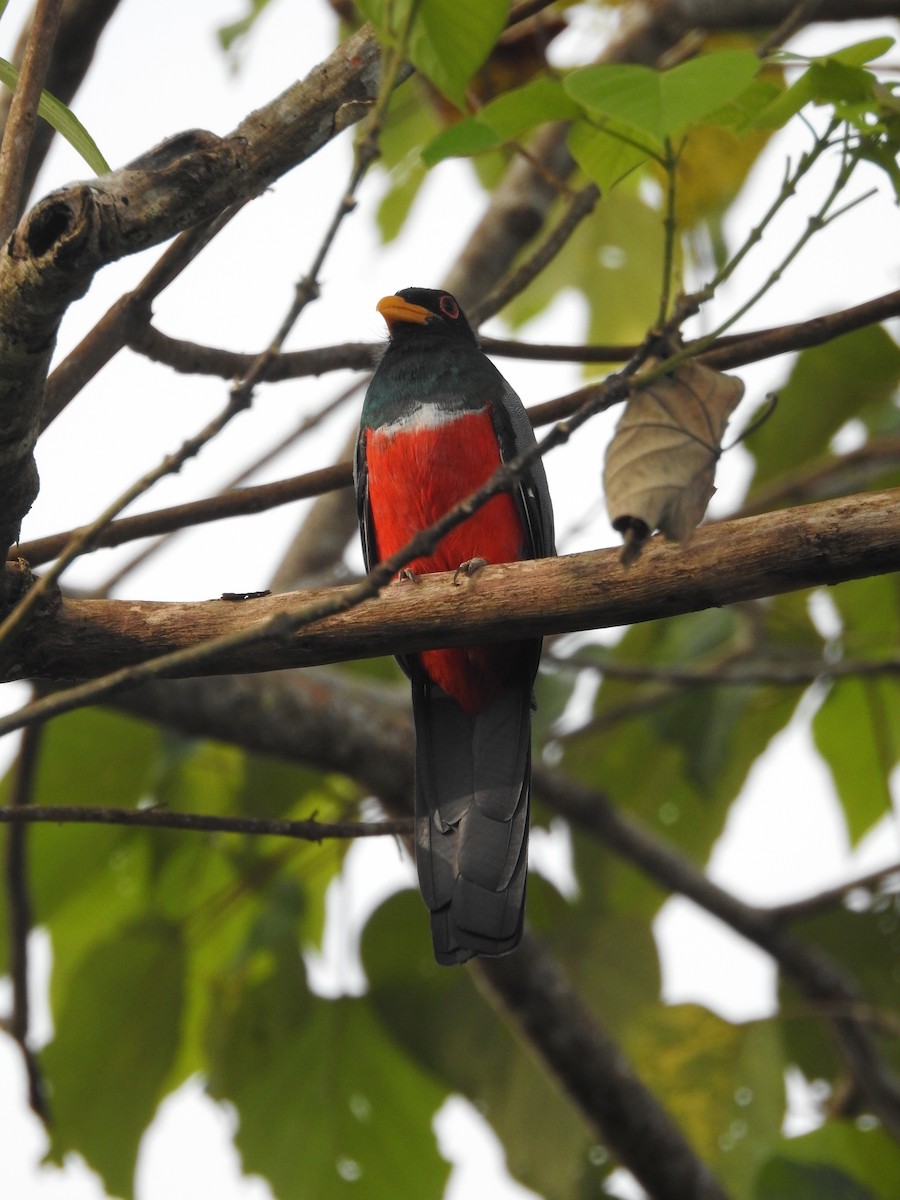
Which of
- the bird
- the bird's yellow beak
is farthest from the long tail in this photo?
the bird's yellow beak

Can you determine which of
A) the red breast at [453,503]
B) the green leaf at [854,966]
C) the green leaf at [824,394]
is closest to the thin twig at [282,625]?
the red breast at [453,503]

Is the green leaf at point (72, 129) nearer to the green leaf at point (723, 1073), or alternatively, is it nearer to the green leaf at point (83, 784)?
the green leaf at point (83, 784)

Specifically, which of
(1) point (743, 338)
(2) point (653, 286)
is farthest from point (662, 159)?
(2) point (653, 286)

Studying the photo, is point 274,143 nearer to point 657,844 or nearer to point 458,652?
point 458,652

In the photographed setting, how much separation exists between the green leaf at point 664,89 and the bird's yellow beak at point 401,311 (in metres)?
2.70

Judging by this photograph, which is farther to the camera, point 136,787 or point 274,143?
point 136,787

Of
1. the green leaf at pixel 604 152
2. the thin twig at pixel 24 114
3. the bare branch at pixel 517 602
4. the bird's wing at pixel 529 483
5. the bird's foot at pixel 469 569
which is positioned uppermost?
the bird's wing at pixel 529 483

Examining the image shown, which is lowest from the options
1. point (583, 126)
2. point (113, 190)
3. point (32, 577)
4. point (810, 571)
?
point (810, 571)

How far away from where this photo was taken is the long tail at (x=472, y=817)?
3137mm

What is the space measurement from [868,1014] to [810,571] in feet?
8.59

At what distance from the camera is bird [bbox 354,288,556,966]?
127 inches

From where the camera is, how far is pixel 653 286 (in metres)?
5.82

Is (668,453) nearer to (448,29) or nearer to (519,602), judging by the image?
(519,602)

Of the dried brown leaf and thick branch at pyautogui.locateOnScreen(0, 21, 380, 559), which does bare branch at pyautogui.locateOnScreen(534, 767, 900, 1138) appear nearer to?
the dried brown leaf
